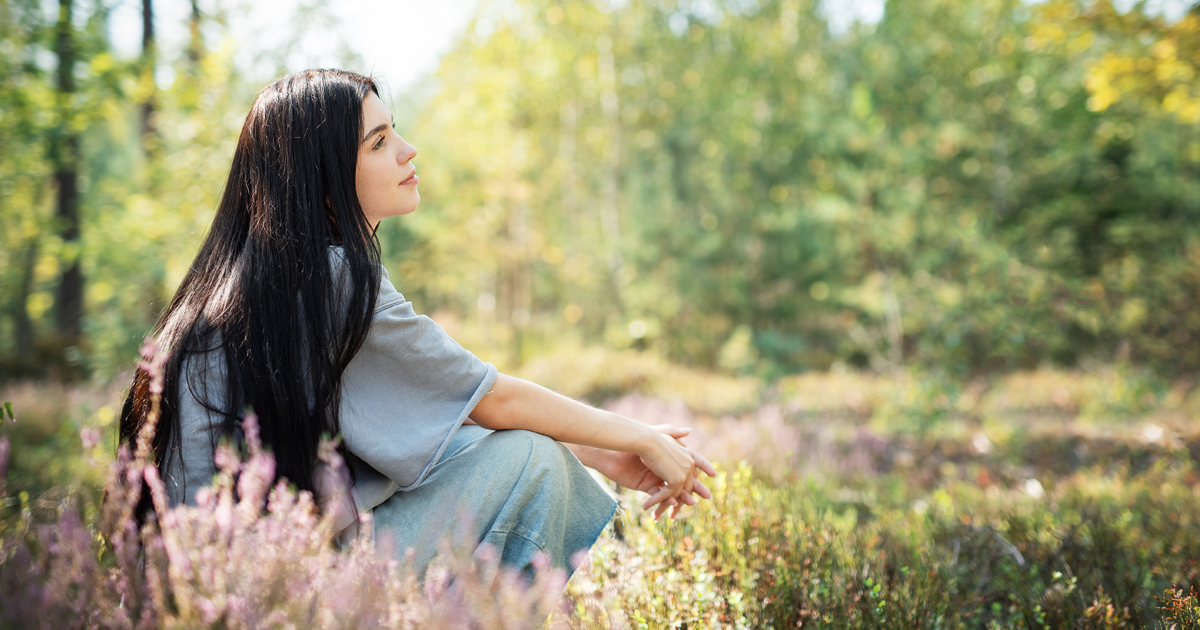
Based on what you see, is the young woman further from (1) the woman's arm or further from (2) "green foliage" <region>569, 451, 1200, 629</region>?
(2) "green foliage" <region>569, 451, 1200, 629</region>

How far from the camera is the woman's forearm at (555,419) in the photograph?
163 centimetres

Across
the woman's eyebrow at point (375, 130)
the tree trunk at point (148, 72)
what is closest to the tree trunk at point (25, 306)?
the tree trunk at point (148, 72)

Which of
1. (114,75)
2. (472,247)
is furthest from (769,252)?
(114,75)

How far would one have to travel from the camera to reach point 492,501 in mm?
1507

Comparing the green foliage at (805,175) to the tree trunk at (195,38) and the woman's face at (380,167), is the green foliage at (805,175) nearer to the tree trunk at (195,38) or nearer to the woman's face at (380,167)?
the tree trunk at (195,38)

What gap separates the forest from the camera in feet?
Result: 6.65

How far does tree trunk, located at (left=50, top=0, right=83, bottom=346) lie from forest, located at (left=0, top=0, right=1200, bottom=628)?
73 mm

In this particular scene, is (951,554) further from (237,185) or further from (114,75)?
(114,75)

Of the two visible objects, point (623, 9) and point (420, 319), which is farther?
point (623, 9)

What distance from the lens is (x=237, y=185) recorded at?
62.9 inches

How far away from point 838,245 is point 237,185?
10549 mm

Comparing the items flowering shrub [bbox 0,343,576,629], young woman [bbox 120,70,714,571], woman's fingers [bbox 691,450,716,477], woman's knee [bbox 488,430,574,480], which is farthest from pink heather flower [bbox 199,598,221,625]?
woman's fingers [bbox 691,450,716,477]

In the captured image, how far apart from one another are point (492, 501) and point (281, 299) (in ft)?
2.19

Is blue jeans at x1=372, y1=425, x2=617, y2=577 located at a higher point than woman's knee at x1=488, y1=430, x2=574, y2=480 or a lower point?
lower
